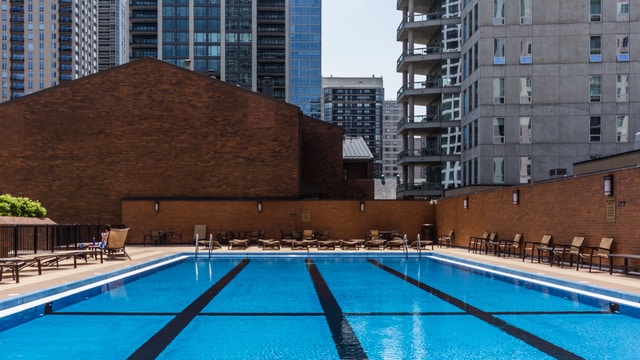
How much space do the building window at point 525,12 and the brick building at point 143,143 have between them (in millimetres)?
15722

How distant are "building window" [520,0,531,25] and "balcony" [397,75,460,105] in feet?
30.2

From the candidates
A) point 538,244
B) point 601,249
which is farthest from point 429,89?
point 601,249

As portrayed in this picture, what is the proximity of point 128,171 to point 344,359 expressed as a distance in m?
26.3

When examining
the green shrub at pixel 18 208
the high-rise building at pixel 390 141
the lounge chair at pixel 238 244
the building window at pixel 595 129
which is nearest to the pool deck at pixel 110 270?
the green shrub at pixel 18 208

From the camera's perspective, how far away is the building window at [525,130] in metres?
35.9

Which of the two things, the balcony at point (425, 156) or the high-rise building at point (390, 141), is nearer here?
the balcony at point (425, 156)

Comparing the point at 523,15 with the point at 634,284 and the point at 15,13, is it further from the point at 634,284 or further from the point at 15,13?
the point at 15,13

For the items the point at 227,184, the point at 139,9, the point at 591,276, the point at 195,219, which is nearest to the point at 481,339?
the point at 591,276

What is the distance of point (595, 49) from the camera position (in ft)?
115

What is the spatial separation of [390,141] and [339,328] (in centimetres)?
17184

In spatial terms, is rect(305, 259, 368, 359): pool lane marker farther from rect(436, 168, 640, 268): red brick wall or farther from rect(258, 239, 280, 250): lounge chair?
rect(258, 239, 280, 250): lounge chair

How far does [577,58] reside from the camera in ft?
115

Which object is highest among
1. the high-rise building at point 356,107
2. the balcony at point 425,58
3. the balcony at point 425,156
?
the high-rise building at point 356,107

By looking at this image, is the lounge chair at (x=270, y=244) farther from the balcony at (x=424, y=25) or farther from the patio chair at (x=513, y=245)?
the balcony at (x=424, y=25)
